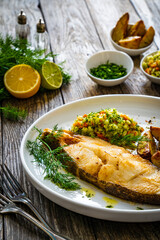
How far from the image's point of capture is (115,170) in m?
2.26

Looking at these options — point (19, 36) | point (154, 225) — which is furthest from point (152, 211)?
point (19, 36)

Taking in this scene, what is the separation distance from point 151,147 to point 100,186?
583mm

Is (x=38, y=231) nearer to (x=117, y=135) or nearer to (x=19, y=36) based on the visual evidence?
(x=117, y=135)

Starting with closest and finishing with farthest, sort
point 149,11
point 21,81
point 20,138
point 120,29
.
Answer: point 20,138, point 21,81, point 120,29, point 149,11

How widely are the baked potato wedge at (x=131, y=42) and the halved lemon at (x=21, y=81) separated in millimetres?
1294

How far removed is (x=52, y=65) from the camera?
3.58 metres

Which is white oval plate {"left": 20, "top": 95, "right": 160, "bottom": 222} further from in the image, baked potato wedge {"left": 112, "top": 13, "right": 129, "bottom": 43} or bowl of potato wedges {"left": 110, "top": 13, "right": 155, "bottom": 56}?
baked potato wedge {"left": 112, "top": 13, "right": 129, "bottom": 43}

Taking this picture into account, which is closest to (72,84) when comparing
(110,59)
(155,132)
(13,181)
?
(110,59)

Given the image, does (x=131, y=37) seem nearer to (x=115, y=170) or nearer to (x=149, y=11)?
(x=149, y=11)

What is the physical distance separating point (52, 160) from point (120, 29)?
237cm

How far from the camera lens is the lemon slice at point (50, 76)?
349 centimetres

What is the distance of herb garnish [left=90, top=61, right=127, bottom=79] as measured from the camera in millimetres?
3594

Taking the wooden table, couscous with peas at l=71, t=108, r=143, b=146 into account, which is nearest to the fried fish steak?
couscous with peas at l=71, t=108, r=143, b=146

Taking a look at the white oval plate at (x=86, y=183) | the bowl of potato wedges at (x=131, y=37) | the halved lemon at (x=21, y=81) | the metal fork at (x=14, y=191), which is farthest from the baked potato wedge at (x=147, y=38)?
the metal fork at (x=14, y=191)
